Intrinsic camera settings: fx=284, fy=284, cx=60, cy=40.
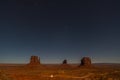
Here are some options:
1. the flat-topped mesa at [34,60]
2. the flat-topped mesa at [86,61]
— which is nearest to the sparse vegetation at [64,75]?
the flat-topped mesa at [34,60]

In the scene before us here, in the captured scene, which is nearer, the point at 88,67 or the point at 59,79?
the point at 59,79

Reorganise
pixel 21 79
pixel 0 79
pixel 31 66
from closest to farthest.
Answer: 1. pixel 0 79
2. pixel 21 79
3. pixel 31 66

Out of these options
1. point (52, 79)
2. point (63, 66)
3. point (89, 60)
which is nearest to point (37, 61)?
point (63, 66)

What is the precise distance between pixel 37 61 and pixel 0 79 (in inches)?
5292

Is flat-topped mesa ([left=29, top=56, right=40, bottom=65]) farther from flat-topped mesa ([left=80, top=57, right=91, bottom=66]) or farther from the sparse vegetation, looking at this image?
flat-topped mesa ([left=80, top=57, right=91, bottom=66])

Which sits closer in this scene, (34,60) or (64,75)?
(64,75)

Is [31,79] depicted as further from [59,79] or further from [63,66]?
[63,66]

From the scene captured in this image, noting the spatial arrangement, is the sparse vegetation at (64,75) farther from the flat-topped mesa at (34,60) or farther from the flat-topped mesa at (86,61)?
the flat-topped mesa at (86,61)

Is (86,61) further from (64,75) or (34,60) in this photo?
(64,75)

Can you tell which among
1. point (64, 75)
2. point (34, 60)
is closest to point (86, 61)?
point (34, 60)

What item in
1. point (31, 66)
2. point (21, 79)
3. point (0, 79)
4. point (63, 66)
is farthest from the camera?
point (63, 66)

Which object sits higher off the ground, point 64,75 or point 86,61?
point 86,61

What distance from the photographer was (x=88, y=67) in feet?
570

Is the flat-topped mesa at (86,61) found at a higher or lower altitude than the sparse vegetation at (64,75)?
higher
